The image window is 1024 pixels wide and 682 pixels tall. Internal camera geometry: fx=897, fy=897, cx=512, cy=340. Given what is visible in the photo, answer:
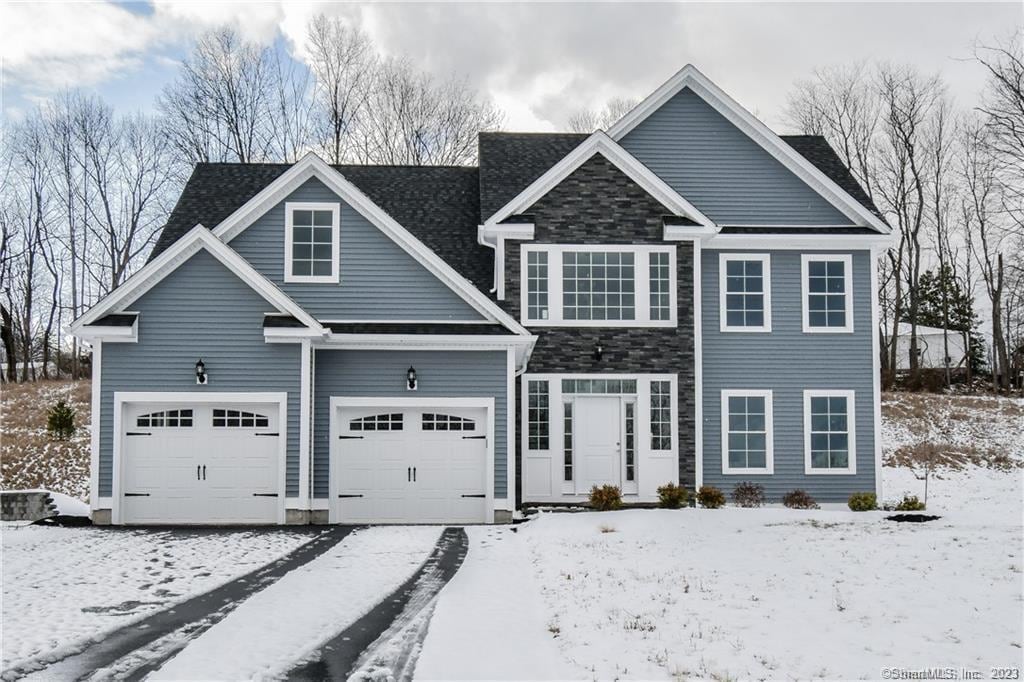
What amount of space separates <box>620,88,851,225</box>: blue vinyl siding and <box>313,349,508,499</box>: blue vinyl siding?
613 cm

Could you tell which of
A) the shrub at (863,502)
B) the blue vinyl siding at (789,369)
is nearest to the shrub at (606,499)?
the blue vinyl siding at (789,369)

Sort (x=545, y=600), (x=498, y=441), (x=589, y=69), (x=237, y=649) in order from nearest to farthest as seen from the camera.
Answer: (x=237, y=649)
(x=545, y=600)
(x=498, y=441)
(x=589, y=69)


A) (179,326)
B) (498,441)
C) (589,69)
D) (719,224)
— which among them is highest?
(589,69)

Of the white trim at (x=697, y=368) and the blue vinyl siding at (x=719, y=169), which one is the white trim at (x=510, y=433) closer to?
the white trim at (x=697, y=368)

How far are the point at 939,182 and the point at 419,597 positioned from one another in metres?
37.8

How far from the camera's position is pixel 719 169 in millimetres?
19016

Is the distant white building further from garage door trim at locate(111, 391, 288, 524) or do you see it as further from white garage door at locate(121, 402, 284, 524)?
white garage door at locate(121, 402, 284, 524)

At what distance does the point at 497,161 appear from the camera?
65.5 ft

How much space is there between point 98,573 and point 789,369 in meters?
13.5

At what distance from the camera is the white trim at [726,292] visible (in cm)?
1859

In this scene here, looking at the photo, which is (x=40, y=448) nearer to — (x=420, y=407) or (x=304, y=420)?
(x=304, y=420)

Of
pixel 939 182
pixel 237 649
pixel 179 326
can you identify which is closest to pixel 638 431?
pixel 179 326

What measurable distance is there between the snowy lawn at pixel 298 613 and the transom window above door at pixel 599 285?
6364mm

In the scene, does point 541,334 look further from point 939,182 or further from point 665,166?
point 939,182
